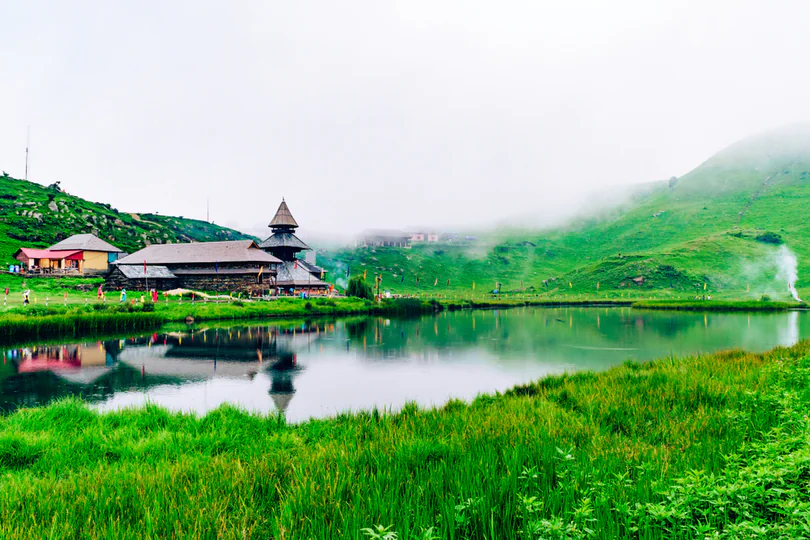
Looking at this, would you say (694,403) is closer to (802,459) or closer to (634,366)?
(802,459)

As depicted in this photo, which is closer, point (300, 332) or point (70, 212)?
point (300, 332)

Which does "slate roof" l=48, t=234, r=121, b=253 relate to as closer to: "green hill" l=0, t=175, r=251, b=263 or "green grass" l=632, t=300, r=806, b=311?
"green hill" l=0, t=175, r=251, b=263

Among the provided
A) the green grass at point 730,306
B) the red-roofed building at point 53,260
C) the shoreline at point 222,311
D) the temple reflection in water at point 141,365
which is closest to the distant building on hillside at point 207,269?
the red-roofed building at point 53,260

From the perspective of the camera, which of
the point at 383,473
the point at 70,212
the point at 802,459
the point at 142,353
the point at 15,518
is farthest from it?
the point at 70,212

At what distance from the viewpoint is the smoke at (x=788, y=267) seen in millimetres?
88588

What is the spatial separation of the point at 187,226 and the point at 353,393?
148253mm

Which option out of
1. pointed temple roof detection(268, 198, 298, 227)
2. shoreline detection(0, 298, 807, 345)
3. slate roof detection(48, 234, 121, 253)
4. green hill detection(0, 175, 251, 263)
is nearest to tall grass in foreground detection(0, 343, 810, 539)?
shoreline detection(0, 298, 807, 345)

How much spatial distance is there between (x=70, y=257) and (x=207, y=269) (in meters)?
19.9

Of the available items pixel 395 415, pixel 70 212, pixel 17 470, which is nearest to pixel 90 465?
pixel 17 470

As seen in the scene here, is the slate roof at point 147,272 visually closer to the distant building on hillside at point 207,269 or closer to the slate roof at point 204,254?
the distant building on hillside at point 207,269

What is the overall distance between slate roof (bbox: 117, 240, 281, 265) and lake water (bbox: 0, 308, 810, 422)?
1009 inches

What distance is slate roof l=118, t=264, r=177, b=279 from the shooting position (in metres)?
58.7

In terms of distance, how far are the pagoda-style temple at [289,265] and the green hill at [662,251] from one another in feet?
118

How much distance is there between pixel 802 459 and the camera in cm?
396
